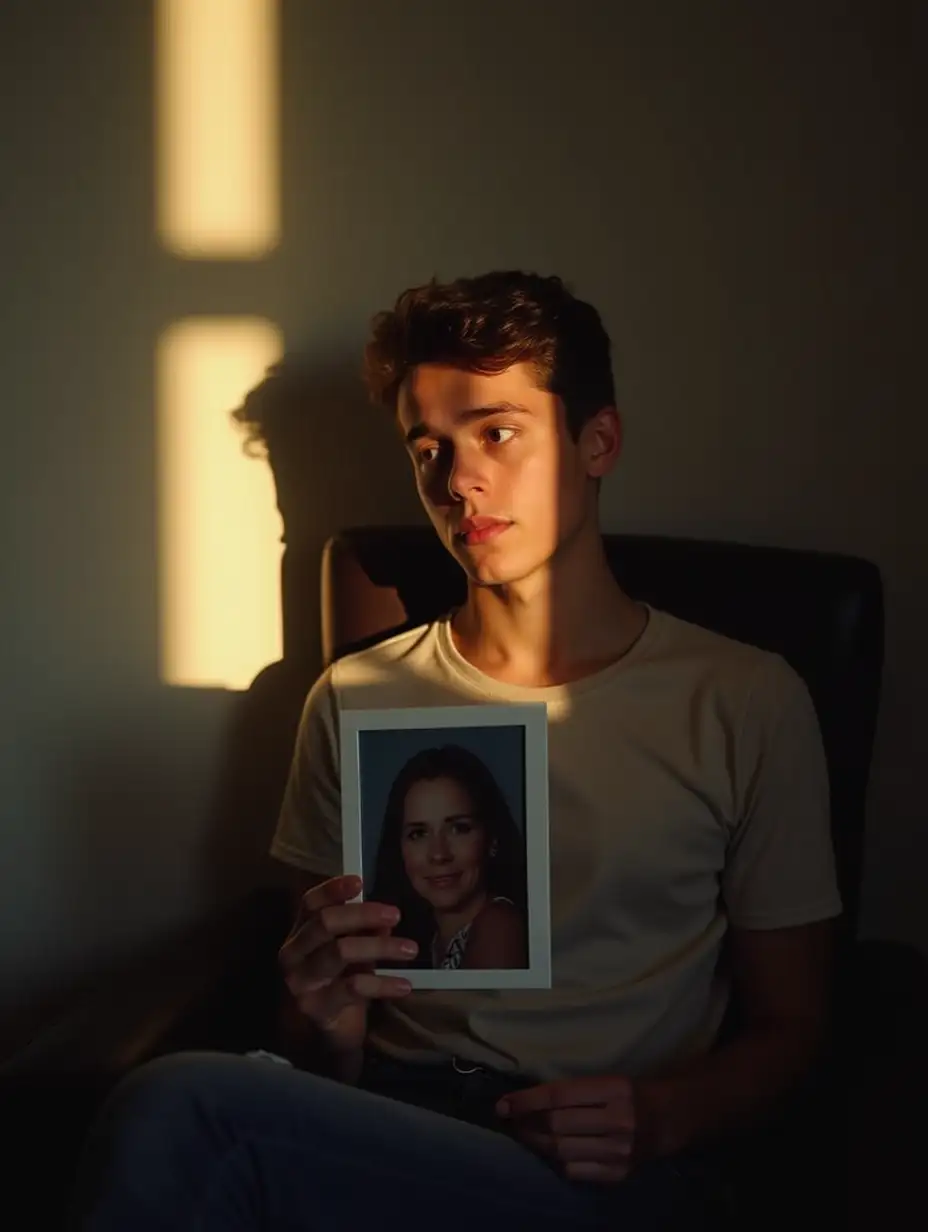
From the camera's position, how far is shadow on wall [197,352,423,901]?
1.65 metres

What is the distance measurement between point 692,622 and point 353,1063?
0.57 meters

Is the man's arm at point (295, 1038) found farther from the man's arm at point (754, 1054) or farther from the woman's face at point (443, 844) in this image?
the man's arm at point (754, 1054)

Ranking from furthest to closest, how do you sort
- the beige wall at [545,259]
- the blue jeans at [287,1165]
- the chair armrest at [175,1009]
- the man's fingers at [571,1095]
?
the beige wall at [545,259] < the chair armrest at [175,1009] < the man's fingers at [571,1095] < the blue jeans at [287,1165]

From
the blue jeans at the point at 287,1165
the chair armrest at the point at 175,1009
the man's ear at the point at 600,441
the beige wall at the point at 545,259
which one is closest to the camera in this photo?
the blue jeans at the point at 287,1165

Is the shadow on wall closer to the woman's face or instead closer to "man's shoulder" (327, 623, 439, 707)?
"man's shoulder" (327, 623, 439, 707)

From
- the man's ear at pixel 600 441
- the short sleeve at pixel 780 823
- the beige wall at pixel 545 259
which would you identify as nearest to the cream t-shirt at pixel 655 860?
the short sleeve at pixel 780 823

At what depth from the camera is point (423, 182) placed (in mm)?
1587

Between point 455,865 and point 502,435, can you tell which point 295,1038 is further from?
point 502,435

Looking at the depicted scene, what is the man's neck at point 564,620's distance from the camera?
1289 mm

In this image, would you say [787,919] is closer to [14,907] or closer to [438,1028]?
[438,1028]

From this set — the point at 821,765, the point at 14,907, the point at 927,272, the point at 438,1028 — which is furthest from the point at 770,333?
the point at 14,907

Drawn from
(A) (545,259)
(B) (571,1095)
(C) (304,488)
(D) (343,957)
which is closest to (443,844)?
(D) (343,957)

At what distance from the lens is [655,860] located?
3.89 ft

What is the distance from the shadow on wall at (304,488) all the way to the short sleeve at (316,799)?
32cm
